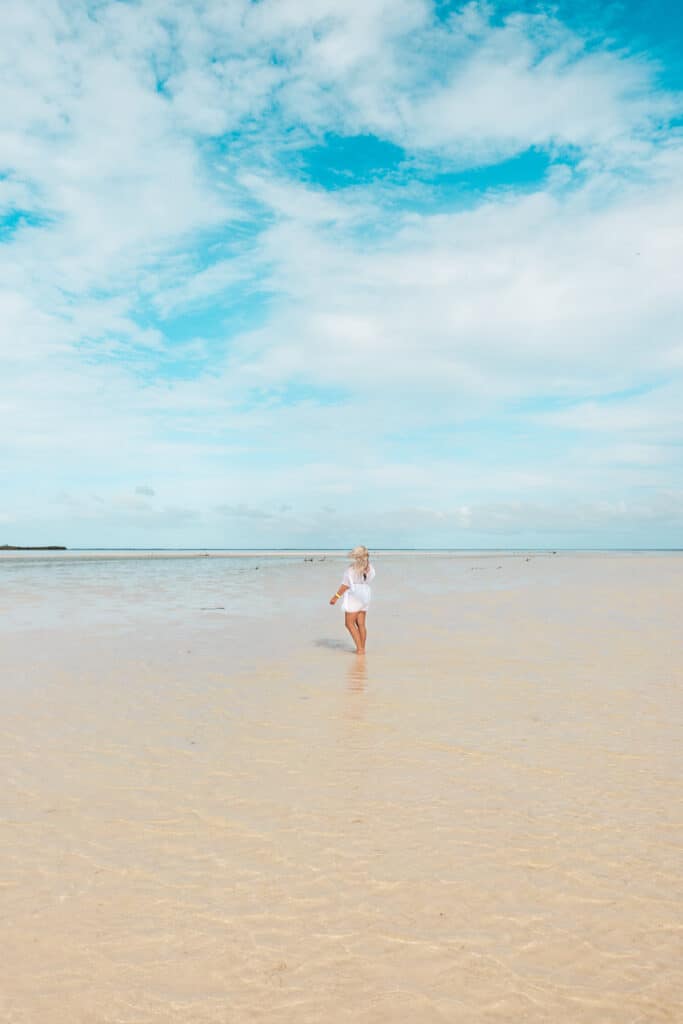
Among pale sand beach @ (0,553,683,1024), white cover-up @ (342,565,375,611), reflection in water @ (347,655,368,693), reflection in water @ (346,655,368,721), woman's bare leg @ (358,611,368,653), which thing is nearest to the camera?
pale sand beach @ (0,553,683,1024)

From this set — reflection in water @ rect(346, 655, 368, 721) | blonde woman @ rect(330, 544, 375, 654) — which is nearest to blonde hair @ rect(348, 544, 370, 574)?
blonde woman @ rect(330, 544, 375, 654)

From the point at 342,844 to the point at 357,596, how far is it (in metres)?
9.28

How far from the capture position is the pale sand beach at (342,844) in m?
3.89

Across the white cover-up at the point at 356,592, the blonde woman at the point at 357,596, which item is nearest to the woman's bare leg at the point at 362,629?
the blonde woman at the point at 357,596

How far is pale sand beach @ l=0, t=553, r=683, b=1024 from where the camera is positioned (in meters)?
3.89

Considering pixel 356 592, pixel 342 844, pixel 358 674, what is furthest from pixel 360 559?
pixel 342 844

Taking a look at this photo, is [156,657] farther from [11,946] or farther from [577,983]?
[577,983]

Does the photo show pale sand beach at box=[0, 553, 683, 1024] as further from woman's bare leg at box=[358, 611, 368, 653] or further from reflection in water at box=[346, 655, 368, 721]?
woman's bare leg at box=[358, 611, 368, 653]

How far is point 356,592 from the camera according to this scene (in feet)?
48.6

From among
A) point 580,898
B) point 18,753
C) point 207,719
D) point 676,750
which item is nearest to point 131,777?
point 18,753

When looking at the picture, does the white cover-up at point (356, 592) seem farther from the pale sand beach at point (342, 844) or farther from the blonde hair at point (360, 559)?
the pale sand beach at point (342, 844)

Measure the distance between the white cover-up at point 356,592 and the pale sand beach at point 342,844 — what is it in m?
2.20

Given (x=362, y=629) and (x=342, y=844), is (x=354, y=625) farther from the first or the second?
(x=342, y=844)

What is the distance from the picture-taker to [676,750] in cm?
779
